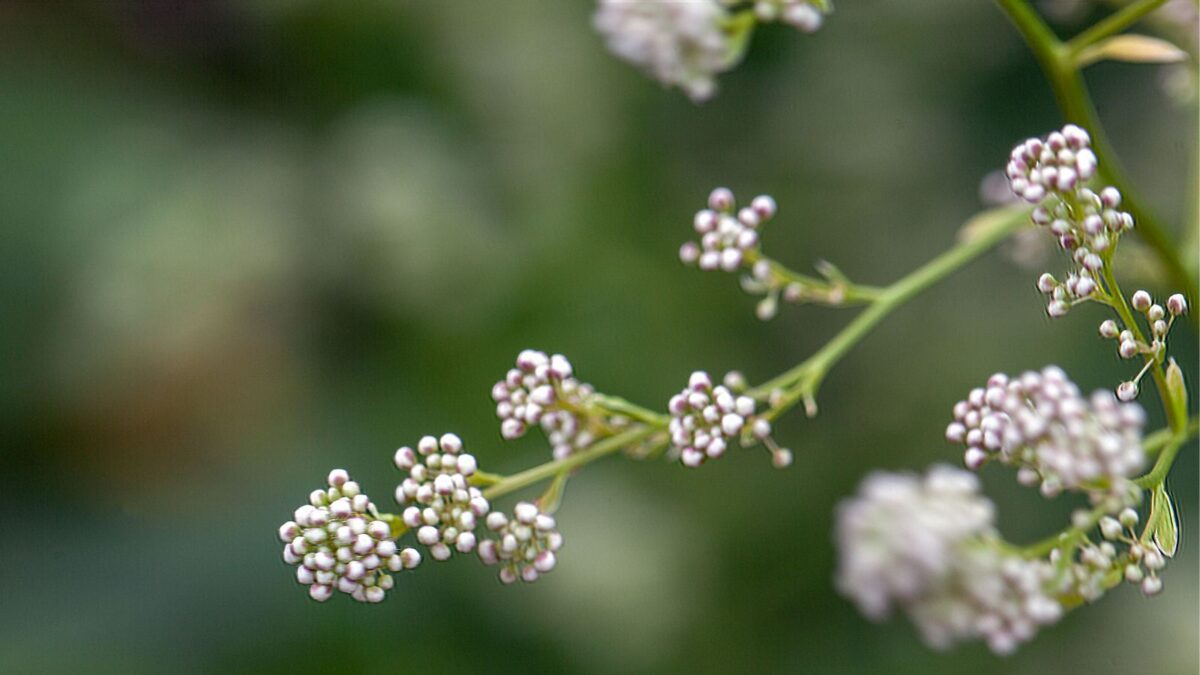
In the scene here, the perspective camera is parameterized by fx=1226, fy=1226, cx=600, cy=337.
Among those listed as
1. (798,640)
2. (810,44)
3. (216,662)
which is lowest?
(798,640)

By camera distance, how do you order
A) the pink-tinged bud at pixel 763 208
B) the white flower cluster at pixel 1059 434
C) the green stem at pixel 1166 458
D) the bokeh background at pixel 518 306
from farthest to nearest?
1. the bokeh background at pixel 518 306
2. the pink-tinged bud at pixel 763 208
3. the green stem at pixel 1166 458
4. the white flower cluster at pixel 1059 434

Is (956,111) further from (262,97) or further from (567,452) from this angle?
(567,452)

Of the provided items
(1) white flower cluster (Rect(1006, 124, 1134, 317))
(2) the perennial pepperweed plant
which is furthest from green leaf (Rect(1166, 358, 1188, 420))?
(1) white flower cluster (Rect(1006, 124, 1134, 317))

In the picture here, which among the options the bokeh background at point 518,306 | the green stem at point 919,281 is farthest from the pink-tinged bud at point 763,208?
the bokeh background at point 518,306

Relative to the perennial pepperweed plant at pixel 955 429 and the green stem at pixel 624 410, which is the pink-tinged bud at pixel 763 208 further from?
the green stem at pixel 624 410

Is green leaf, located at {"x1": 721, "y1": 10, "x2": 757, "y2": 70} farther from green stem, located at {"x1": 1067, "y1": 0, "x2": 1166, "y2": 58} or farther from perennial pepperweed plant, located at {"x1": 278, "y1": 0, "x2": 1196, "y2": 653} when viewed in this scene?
green stem, located at {"x1": 1067, "y1": 0, "x2": 1166, "y2": 58}

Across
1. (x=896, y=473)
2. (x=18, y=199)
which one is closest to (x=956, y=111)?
(x=896, y=473)
